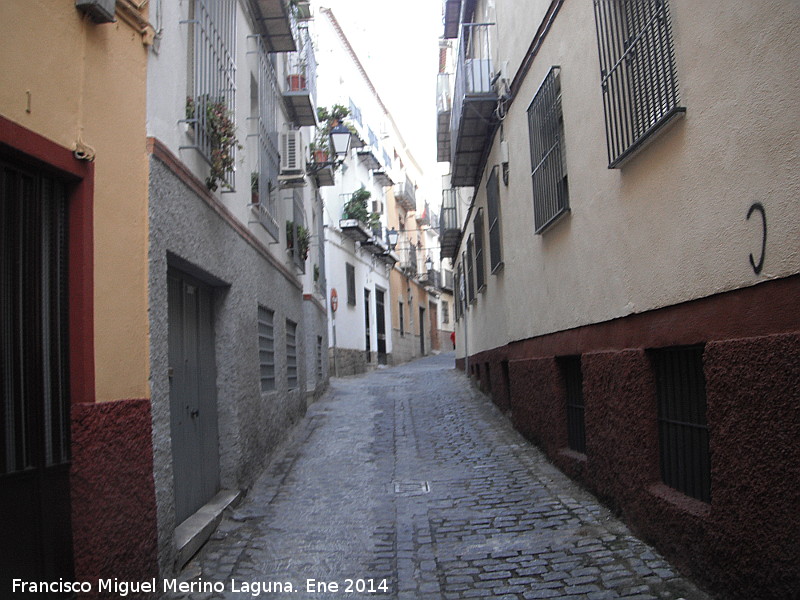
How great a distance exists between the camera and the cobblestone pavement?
4992mm

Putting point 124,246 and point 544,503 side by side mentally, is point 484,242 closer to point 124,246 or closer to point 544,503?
point 544,503

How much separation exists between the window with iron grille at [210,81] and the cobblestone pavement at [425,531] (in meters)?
3.15

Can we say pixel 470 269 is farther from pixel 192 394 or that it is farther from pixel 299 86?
pixel 192 394

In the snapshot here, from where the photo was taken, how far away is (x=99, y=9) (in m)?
4.24

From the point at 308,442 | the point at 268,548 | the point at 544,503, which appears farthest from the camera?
the point at 308,442

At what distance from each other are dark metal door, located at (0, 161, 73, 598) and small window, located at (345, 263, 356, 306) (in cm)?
1879

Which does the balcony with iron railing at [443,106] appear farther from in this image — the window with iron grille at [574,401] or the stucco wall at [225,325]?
the window with iron grille at [574,401]

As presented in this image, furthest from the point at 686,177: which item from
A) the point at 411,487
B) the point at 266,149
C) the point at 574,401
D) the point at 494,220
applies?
the point at 494,220

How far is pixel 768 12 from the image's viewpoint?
3.51m

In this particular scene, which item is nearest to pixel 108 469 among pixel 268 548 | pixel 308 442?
pixel 268 548

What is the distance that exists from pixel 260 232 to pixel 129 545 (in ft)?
17.0

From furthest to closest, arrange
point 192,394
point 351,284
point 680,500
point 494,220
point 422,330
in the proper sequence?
point 422,330 → point 351,284 → point 494,220 → point 192,394 → point 680,500

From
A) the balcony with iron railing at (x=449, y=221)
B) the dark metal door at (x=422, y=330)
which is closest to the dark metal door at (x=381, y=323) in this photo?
the balcony with iron railing at (x=449, y=221)

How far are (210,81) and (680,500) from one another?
202 inches
